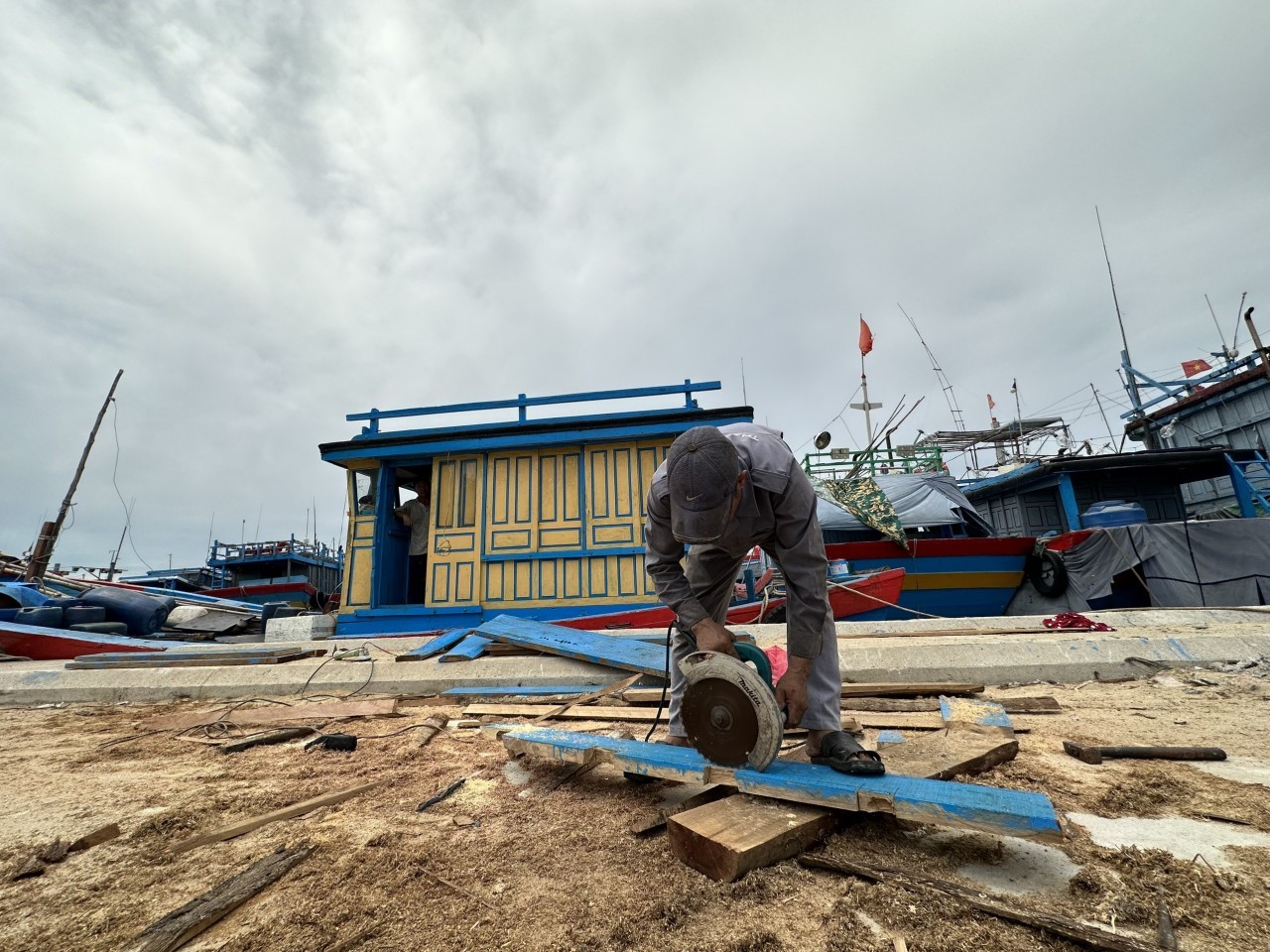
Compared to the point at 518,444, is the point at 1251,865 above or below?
below

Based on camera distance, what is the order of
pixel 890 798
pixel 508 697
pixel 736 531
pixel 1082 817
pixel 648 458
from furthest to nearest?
1. pixel 648 458
2. pixel 508 697
3. pixel 736 531
4. pixel 1082 817
5. pixel 890 798

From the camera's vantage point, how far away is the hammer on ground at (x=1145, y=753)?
8.85ft

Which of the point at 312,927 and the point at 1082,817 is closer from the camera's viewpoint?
the point at 312,927


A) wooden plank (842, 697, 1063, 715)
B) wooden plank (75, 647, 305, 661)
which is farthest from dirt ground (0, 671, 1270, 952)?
wooden plank (75, 647, 305, 661)

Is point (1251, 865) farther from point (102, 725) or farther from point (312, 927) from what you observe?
point (102, 725)

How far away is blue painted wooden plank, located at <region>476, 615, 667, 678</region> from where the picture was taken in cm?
514

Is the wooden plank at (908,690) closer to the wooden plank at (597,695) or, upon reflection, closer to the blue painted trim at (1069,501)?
the wooden plank at (597,695)

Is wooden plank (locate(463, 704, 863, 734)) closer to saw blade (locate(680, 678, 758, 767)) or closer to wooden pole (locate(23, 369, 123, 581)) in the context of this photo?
saw blade (locate(680, 678, 758, 767))

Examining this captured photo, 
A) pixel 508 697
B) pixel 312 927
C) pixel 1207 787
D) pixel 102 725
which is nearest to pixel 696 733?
pixel 312 927

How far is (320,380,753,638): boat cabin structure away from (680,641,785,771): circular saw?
7004 mm

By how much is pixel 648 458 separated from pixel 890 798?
26.5 ft

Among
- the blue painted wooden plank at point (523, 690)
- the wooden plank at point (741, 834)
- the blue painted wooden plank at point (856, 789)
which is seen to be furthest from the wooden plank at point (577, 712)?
the wooden plank at point (741, 834)

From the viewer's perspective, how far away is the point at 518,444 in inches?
391

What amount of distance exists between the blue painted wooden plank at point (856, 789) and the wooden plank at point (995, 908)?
0.17m
